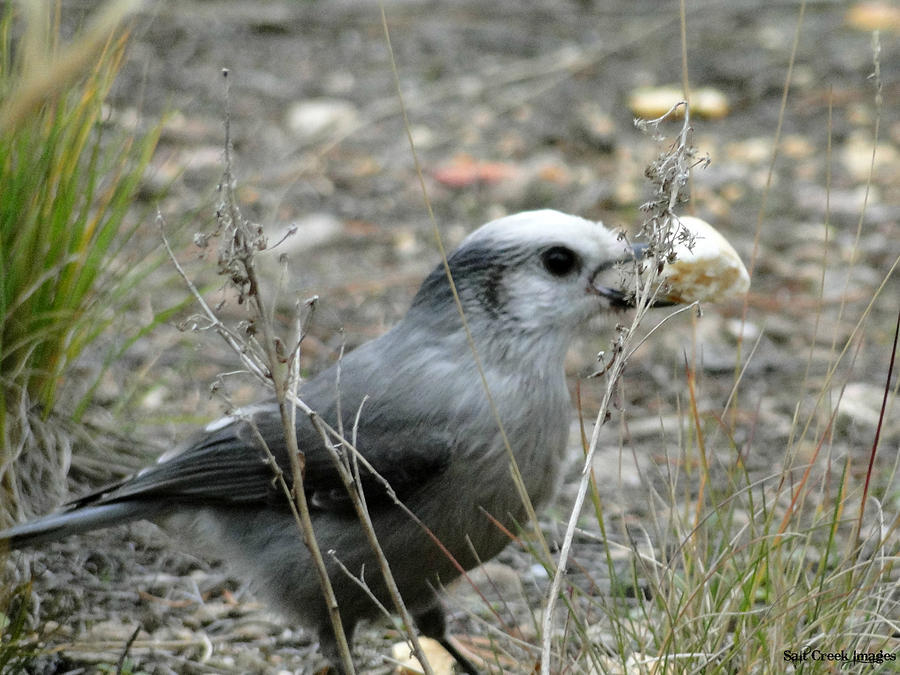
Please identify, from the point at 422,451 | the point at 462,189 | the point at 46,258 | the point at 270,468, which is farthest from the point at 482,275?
the point at 462,189

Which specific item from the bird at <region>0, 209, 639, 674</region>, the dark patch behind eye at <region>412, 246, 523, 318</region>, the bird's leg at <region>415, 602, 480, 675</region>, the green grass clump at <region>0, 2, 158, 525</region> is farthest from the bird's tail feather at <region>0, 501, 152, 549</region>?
the dark patch behind eye at <region>412, 246, 523, 318</region>

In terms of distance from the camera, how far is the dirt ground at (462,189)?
10.6 feet

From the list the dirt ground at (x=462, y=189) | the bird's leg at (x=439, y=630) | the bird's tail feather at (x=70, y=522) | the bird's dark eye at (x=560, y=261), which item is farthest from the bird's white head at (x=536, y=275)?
the bird's tail feather at (x=70, y=522)

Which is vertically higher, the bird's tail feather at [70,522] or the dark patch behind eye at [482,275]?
the dark patch behind eye at [482,275]

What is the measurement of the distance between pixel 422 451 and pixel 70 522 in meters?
0.86

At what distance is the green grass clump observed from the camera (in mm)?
2936

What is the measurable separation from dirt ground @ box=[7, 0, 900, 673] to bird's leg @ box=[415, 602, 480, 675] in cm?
10

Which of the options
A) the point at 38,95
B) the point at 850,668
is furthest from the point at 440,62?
the point at 38,95

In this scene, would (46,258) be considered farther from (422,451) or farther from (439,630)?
(439,630)

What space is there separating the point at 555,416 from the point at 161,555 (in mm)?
1333

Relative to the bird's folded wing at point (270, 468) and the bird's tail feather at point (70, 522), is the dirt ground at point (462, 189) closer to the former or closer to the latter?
the bird's tail feather at point (70, 522)

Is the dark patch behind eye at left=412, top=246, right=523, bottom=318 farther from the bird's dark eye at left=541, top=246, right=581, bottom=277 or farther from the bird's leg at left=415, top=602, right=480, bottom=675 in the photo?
the bird's leg at left=415, top=602, right=480, bottom=675

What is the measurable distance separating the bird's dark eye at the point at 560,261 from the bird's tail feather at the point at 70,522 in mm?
1175

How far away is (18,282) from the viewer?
299cm
